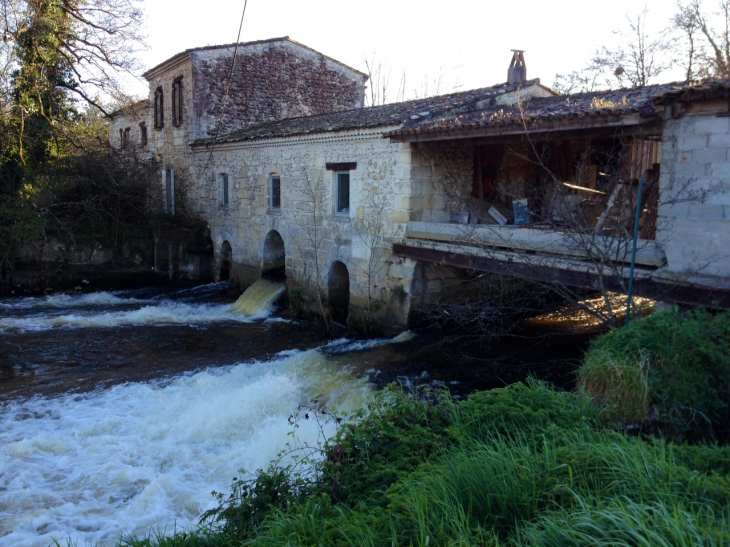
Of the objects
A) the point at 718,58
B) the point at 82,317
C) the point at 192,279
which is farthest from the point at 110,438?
the point at 718,58

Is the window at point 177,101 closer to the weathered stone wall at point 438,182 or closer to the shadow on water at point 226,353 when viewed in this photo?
the shadow on water at point 226,353

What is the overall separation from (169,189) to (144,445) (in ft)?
45.9

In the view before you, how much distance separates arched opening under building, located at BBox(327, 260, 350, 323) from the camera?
1269cm

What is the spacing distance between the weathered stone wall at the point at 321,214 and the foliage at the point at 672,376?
17.4 ft

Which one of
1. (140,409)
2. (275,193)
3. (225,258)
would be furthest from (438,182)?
(225,258)

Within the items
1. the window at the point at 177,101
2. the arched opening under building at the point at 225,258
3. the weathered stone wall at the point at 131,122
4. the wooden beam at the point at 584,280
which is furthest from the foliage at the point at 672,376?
the weathered stone wall at the point at 131,122

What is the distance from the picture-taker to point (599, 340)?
6141 millimetres

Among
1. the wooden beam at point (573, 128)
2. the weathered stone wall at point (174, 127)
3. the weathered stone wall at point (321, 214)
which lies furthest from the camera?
the weathered stone wall at point (174, 127)

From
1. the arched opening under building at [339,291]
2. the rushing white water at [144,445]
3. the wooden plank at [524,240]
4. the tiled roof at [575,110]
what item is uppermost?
the tiled roof at [575,110]

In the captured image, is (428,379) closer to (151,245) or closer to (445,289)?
(445,289)

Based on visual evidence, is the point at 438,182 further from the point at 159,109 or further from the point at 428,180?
the point at 159,109

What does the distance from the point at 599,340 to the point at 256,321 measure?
8702mm

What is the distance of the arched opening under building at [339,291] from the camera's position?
41.6ft

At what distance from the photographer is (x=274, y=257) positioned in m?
15.3
